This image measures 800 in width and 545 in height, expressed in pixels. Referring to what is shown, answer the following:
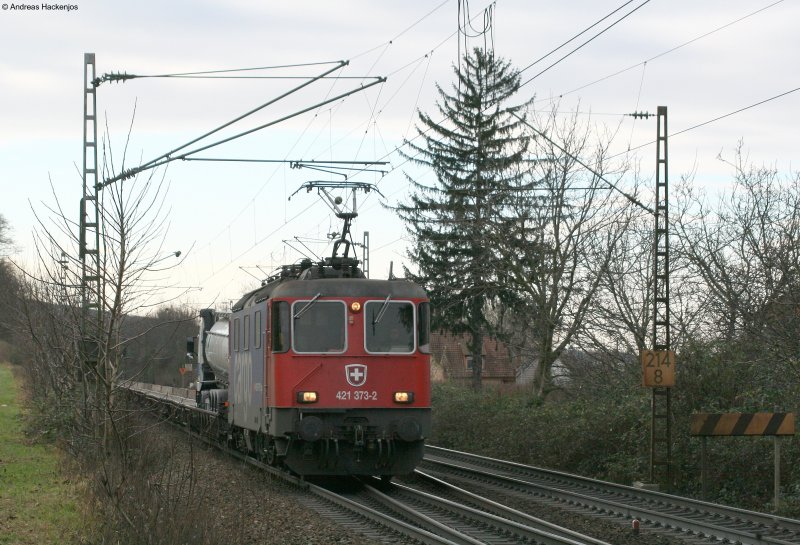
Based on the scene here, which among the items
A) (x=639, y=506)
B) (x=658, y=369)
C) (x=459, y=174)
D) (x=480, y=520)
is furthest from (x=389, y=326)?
(x=459, y=174)

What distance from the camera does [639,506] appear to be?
13531mm

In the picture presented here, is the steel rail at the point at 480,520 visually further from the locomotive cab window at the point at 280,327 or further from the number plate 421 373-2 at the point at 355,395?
the locomotive cab window at the point at 280,327

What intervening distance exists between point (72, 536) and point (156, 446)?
3.20m

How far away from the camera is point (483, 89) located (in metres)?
38.8

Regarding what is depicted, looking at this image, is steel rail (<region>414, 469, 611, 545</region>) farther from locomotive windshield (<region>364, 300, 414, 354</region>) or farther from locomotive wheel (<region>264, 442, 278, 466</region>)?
locomotive wheel (<region>264, 442, 278, 466</region>)

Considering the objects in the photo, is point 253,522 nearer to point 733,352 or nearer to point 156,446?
point 156,446

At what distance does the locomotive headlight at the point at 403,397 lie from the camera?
50.1 feet

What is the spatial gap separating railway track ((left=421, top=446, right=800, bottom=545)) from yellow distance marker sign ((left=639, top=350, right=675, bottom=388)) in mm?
1770

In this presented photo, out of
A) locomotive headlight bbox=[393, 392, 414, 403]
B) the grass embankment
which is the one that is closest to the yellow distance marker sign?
locomotive headlight bbox=[393, 392, 414, 403]

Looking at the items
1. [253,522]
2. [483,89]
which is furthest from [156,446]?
[483,89]

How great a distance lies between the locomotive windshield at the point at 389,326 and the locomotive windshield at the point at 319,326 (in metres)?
0.39

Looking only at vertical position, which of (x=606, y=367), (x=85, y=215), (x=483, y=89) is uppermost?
(x=483, y=89)

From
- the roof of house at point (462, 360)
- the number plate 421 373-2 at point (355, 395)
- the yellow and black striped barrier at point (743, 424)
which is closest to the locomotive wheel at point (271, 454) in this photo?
the number plate 421 373-2 at point (355, 395)

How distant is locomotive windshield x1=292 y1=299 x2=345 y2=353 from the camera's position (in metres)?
15.3
